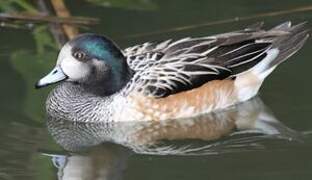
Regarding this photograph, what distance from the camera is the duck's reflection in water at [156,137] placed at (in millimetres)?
8938

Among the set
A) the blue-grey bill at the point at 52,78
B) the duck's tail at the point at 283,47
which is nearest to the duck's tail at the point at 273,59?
the duck's tail at the point at 283,47

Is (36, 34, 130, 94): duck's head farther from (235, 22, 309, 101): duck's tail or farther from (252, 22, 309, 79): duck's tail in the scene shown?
(252, 22, 309, 79): duck's tail

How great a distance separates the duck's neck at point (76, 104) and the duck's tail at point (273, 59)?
1.14 m

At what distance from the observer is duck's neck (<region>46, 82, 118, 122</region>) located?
9789 millimetres

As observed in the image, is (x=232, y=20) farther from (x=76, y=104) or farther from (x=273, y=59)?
(x=76, y=104)

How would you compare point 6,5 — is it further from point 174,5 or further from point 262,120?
point 262,120

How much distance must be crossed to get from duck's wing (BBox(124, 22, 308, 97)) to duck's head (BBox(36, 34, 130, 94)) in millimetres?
178

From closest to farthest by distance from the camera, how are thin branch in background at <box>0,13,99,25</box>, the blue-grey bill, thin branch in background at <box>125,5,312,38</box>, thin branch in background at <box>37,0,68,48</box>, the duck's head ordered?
the blue-grey bill
the duck's head
thin branch in background at <box>37,0,68,48</box>
thin branch in background at <box>0,13,99,25</box>
thin branch in background at <box>125,5,312,38</box>

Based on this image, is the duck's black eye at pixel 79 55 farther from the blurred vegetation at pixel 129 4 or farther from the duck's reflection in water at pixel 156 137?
the blurred vegetation at pixel 129 4

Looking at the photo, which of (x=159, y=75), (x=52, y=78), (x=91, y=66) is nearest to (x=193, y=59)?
(x=159, y=75)

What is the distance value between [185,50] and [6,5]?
2.09 meters

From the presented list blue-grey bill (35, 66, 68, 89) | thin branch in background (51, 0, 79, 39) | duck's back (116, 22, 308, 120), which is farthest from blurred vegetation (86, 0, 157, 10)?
blue-grey bill (35, 66, 68, 89)

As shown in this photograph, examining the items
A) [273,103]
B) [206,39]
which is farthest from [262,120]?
[206,39]

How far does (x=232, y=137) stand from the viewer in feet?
30.9
